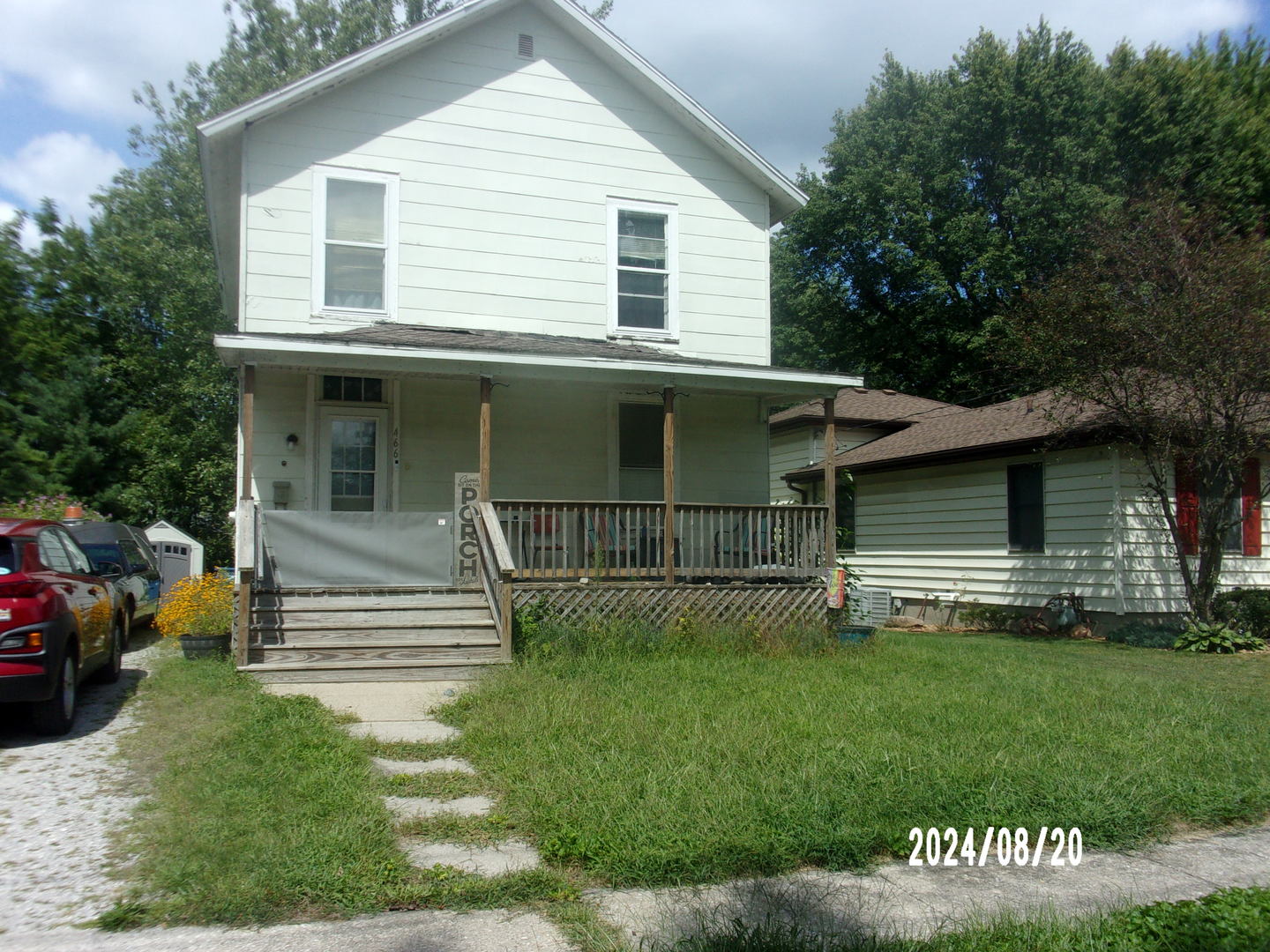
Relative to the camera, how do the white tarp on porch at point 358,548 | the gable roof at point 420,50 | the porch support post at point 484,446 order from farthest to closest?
the gable roof at point 420,50
the porch support post at point 484,446
the white tarp on porch at point 358,548

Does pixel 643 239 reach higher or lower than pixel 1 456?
higher

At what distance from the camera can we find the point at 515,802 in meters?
5.28

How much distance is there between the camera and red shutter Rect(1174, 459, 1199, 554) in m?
15.1

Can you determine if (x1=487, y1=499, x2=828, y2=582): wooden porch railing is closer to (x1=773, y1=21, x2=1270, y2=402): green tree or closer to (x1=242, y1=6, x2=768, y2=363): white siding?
(x1=242, y1=6, x2=768, y2=363): white siding

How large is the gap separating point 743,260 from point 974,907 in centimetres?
1121

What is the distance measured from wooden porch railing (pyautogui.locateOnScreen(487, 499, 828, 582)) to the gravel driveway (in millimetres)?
4873

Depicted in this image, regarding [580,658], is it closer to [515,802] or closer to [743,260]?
[515,802]

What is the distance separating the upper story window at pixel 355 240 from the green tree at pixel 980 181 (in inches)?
750

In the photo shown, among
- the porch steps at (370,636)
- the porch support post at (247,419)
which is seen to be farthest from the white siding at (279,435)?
the porch steps at (370,636)

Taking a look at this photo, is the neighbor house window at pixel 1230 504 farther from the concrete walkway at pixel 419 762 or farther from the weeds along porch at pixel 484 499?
the concrete walkway at pixel 419 762

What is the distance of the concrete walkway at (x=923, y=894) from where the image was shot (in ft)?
13.0

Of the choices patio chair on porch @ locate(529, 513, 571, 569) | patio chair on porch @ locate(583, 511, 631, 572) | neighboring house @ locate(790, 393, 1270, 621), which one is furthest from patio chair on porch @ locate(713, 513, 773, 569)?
neighboring house @ locate(790, 393, 1270, 621)

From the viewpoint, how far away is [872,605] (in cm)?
1739

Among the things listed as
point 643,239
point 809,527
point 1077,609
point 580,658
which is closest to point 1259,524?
point 1077,609
